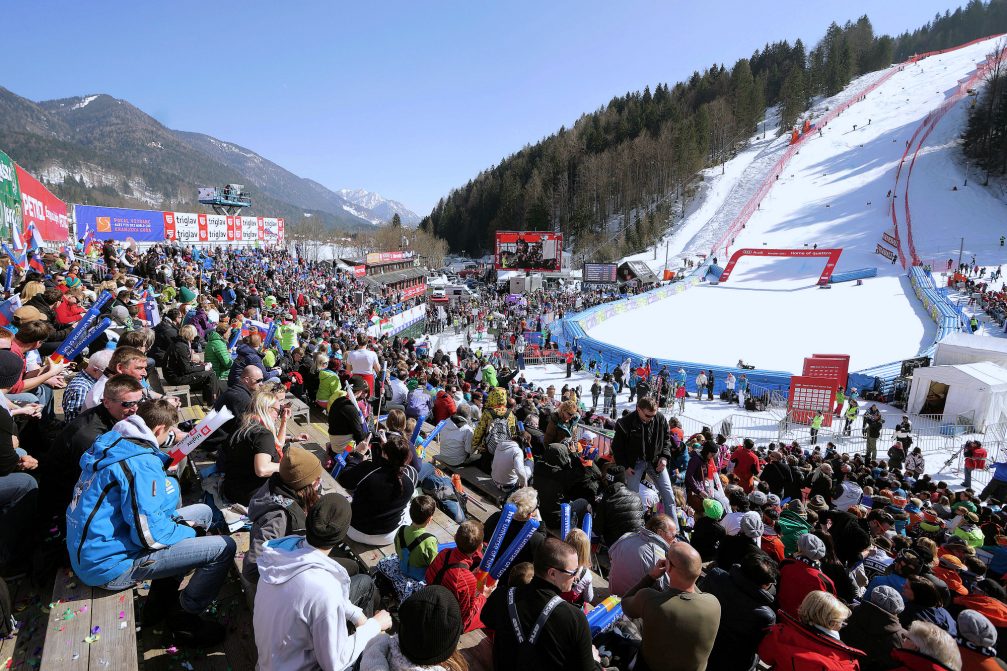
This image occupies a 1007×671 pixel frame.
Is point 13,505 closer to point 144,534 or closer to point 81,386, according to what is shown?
point 144,534

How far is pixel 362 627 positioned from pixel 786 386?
19.5 m

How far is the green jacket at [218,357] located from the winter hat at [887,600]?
7632 mm

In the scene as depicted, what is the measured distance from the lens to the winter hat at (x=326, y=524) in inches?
87.4

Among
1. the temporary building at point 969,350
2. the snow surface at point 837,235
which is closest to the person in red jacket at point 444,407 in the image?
the snow surface at point 837,235

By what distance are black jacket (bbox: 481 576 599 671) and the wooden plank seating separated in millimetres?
1798

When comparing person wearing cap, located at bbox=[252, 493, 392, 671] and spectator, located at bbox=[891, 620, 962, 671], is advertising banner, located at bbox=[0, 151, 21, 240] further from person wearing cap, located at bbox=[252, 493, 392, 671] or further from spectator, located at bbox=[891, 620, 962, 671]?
spectator, located at bbox=[891, 620, 962, 671]

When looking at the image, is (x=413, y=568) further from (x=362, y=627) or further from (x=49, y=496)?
(x=49, y=496)

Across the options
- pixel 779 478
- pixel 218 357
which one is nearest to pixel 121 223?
pixel 218 357

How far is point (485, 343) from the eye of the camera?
3058cm

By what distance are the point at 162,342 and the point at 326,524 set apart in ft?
22.5

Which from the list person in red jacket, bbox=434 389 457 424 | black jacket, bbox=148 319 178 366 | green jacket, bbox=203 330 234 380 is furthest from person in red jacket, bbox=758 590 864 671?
black jacket, bbox=148 319 178 366

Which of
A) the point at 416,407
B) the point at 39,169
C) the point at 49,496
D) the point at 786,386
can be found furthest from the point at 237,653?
the point at 39,169

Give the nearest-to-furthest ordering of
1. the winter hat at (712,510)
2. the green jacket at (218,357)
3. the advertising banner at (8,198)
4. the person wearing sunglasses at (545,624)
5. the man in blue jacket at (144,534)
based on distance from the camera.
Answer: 1. the person wearing sunglasses at (545,624)
2. the man in blue jacket at (144,534)
3. the winter hat at (712,510)
4. the green jacket at (218,357)
5. the advertising banner at (8,198)

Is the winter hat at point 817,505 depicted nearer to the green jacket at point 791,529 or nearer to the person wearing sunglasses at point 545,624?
the green jacket at point 791,529
